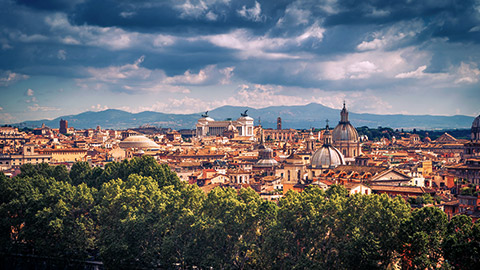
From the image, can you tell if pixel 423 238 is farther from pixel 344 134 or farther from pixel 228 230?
pixel 344 134

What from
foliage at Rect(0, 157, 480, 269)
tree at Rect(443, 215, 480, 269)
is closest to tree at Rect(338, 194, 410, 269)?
foliage at Rect(0, 157, 480, 269)

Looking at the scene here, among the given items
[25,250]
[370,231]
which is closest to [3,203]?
[25,250]

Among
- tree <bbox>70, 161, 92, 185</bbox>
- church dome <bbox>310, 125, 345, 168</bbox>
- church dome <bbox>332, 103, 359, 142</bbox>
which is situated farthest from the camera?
church dome <bbox>332, 103, 359, 142</bbox>

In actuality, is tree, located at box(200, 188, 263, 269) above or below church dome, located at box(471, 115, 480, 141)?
below

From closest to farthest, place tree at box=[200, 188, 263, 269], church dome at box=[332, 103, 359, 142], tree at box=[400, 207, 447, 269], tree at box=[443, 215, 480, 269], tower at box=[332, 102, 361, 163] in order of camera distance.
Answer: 1. tree at box=[443, 215, 480, 269]
2. tree at box=[400, 207, 447, 269]
3. tree at box=[200, 188, 263, 269]
4. tower at box=[332, 102, 361, 163]
5. church dome at box=[332, 103, 359, 142]

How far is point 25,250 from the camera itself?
199 ft

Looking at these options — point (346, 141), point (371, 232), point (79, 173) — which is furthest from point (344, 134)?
point (371, 232)

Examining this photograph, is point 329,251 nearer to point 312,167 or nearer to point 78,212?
point 78,212

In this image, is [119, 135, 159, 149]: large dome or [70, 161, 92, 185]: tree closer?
[70, 161, 92, 185]: tree

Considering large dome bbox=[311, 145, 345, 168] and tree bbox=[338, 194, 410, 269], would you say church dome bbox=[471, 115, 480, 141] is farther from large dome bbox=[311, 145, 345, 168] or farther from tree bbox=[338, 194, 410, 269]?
tree bbox=[338, 194, 410, 269]

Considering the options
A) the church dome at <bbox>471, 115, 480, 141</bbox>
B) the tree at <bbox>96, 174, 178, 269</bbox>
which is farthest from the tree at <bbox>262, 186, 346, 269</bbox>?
the church dome at <bbox>471, 115, 480, 141</bbox>

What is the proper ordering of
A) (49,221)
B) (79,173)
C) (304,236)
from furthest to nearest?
(79,173), (49,221), (304,236)

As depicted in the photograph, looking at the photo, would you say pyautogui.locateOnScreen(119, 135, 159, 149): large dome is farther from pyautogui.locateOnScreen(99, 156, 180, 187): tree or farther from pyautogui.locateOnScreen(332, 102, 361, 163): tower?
pyautogui.locateOnScreen(99, 156, 180, 187): tree

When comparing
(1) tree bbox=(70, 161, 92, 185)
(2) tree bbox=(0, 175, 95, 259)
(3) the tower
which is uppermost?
(3) the tower
